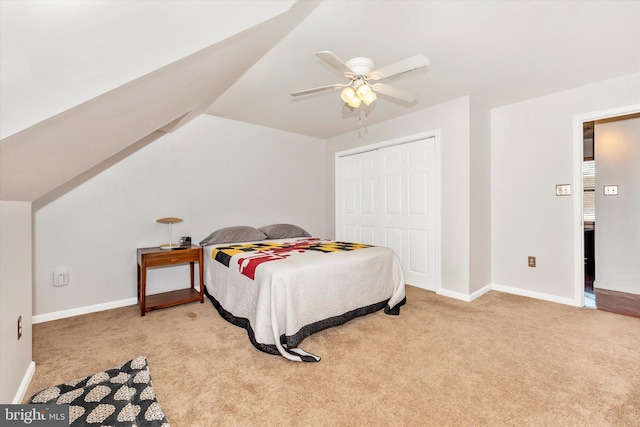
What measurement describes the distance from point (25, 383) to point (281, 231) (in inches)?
107

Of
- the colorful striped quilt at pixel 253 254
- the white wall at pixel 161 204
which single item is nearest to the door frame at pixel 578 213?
the colorful striped quilt at pixel 253 254

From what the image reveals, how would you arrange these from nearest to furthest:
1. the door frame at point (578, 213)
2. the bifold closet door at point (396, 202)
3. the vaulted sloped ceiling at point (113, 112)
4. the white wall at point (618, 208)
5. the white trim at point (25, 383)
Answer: the vaulted sloped ceiling at point (113, 112) → the white trim at point (25, 383) → the door frame at point (578, 213) → the white wall at point (618, 208) → the bifold closet door at point (396, 202)

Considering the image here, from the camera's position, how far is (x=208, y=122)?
12.0 ft

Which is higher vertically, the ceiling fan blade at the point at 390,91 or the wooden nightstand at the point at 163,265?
the ceiling fan blade at the point at 390,91

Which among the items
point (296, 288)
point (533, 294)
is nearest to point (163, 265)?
point (296, 288)

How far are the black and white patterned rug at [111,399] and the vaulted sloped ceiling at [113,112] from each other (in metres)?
1.12

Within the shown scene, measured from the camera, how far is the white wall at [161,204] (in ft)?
9.11

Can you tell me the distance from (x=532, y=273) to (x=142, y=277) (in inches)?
167

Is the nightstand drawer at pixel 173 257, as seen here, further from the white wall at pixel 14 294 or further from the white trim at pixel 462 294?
the white trim at pixel 462 294

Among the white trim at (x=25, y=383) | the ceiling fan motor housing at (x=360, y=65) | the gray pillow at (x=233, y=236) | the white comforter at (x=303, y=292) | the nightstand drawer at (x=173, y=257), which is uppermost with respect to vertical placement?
the ceiling fan motor housing at (x=360, y=65)

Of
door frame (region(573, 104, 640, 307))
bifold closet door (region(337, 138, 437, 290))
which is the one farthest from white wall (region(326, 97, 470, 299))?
door frame (region(573, 104, 640, 307))

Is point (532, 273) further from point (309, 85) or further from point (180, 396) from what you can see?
point (180, 396)

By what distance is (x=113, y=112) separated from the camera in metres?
1.33

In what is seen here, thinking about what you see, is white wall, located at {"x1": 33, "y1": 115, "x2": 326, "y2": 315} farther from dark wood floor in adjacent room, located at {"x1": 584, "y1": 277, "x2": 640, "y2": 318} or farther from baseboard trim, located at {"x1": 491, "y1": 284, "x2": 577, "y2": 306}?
dark wood floor in adjacent room, located at {"x1": 584, "y1": 277, "x2": 640, "y2": 318}
